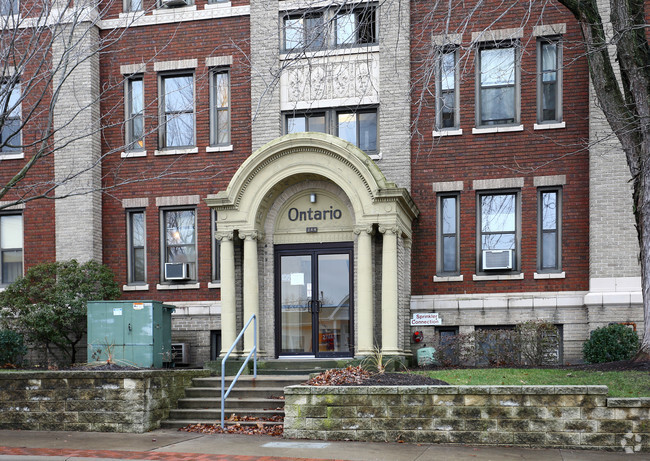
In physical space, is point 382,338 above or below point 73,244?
below

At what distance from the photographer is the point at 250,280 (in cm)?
1538

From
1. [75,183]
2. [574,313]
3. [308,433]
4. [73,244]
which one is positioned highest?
[75,183]

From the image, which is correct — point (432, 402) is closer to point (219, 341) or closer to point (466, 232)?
point (466, 232)

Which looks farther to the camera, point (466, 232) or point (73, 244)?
point (73, 244)

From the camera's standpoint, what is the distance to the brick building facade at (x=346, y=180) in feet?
50.8

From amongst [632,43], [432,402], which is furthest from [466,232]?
[432,402]

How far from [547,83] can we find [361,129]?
4351mm

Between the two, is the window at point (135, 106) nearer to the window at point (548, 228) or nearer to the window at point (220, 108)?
the window at point (220, 108)

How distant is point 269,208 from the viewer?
1623cm

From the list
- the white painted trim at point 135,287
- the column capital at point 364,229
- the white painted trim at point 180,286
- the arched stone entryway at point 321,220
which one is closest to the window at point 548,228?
the arched stone entryway at point 321,220

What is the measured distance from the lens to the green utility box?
1565 cm

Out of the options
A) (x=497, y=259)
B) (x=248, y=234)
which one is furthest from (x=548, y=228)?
(x=248, y=234)

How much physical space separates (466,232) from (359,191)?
129 inches

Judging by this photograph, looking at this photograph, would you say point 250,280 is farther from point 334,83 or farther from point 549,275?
point 549,275
